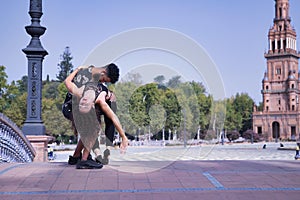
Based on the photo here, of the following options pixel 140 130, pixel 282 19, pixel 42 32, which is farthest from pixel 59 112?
pixel 282 19

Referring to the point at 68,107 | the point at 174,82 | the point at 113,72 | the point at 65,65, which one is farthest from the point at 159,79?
the point at 65,65

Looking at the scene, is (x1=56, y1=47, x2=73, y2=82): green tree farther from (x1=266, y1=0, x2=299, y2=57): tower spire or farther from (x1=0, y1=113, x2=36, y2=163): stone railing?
(x1=0, y1=113, x2=36, y2=163): stone railing

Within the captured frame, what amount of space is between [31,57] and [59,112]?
40.0 metres

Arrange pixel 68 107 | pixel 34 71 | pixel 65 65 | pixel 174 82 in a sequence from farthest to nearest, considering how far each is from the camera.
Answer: pixel 65 65
pixel 34 71
pixel 68 107
pixel 174 82

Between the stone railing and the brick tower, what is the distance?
73.1 m

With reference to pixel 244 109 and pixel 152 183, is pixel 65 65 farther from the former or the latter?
pixel 152 183

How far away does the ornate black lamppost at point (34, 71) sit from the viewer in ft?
45.6

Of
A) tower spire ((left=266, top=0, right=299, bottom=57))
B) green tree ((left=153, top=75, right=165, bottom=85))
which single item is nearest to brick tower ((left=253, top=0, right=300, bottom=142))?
tower spire ((left=266, top=0, right=299, bottom=57))

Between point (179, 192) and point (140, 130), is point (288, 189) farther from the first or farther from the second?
point (140, 130)

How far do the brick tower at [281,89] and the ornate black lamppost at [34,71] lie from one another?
72.7m

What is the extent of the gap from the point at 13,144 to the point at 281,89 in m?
76.3

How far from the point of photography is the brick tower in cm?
8200

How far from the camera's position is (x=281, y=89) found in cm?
8381

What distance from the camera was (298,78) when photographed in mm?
85062
